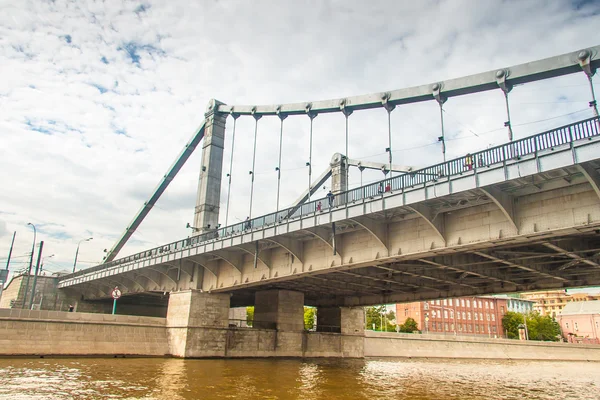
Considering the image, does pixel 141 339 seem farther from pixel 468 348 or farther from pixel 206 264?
pixel 468 348

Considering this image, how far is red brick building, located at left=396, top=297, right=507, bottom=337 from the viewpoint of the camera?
112 meters

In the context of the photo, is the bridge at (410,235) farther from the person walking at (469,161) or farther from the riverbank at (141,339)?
the riverbank at (141,339)

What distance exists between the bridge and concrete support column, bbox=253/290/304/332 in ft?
0.43

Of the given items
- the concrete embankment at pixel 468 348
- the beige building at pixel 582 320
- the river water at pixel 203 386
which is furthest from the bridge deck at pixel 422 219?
the beige building at pixel 582 320

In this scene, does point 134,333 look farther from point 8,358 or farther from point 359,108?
point 359,108

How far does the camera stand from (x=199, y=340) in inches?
1428

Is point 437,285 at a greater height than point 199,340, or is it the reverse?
point 437,285

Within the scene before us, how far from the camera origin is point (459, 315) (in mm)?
117562

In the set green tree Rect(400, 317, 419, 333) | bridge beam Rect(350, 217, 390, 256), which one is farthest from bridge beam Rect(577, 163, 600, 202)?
green tree Rect(400, 317, 419, 333)

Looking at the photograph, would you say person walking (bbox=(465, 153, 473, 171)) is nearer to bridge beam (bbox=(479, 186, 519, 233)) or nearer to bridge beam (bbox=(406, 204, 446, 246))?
bridge beam (bbox=(479, 186, 519, 233))

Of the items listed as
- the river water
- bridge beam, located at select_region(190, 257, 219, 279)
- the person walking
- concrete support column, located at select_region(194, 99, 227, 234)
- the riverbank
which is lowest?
the river water

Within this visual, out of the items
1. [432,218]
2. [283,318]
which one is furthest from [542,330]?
[432,218]

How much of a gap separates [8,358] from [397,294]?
2915 cm

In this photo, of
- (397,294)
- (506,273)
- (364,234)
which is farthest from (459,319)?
(364,234)
